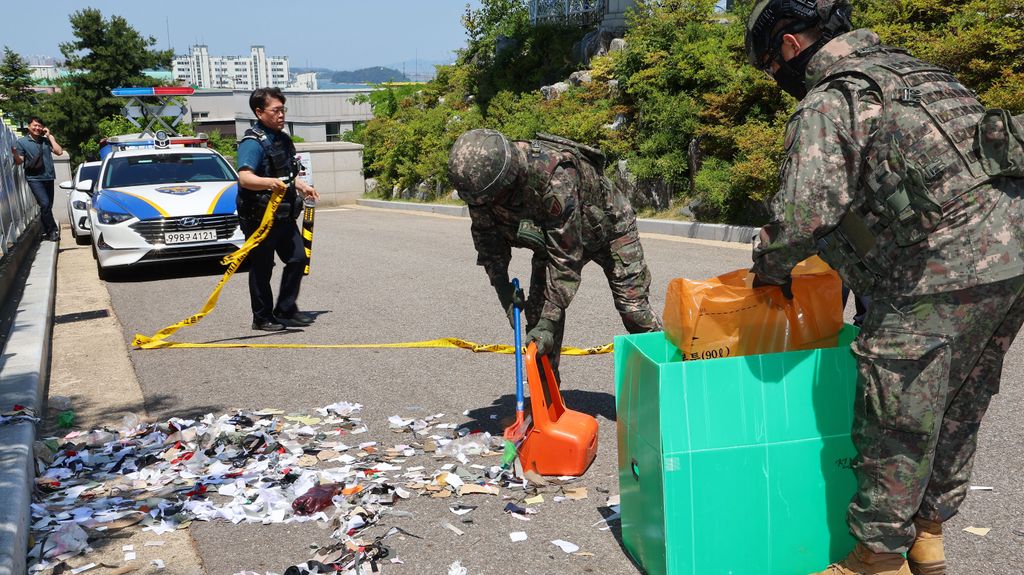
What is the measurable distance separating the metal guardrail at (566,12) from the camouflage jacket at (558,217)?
19930 mm

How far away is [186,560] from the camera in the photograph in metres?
3.53

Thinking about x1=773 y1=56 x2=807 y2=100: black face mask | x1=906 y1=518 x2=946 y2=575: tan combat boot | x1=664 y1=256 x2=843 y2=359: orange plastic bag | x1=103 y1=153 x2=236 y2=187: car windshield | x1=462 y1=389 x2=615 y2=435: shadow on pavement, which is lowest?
x1=462 y1=389 x2=615 y2=435: shadow on pavement

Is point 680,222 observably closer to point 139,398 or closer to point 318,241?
point 318,241

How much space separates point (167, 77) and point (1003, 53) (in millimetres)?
50717

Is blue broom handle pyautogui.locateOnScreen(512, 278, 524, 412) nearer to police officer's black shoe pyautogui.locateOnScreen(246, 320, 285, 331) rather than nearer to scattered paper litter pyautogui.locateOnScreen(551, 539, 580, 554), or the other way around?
scattered paper litter pyautogui.locateOnScreen(551, 539, 580, 554)

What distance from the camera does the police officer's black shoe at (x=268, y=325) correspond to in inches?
313

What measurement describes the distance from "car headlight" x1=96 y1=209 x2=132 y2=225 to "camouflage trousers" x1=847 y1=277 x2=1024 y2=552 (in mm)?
10152

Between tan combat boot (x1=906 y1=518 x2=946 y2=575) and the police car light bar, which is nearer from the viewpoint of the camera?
tan combat boot (x1=906 y1=518 x2=946 y2=575)

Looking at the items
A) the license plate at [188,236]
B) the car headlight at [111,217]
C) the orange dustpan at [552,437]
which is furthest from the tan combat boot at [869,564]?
the car headlight at [111,217]

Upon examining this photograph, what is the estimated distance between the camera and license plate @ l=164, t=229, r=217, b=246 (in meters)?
10.9

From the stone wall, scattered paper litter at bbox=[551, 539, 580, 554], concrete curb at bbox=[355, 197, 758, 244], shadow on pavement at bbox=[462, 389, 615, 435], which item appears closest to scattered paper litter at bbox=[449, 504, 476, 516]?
scattered paper litter at bbox=[551, 539, 580, 554]

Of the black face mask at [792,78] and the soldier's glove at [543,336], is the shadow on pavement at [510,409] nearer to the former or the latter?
the soldier's glove at [543,336]

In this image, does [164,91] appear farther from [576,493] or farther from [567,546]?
[567,546]

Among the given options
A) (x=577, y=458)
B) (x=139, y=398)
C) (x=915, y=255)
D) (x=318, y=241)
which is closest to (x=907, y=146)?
(x=915, y=255)
